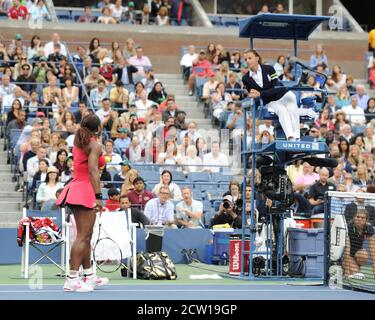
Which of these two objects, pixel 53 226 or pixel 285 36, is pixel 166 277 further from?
pixel 285 36

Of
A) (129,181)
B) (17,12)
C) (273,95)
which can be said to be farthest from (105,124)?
(273,95)

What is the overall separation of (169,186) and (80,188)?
8.11m

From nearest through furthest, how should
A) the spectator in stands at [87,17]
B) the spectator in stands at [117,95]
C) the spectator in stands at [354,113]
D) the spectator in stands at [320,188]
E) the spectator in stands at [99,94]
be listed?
the spectator in stands at [320,188]
the spectator in stands at [99,94]
the spectator in stands at [117,95]
the spectator in stands at [354,113]
the spectator in stands at [87,17]

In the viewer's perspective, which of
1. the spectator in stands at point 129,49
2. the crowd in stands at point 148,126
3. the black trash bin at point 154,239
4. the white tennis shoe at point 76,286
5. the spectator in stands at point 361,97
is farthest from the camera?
the spectator in stands at point 129,49

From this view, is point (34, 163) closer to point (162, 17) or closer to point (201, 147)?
point (201, 147)

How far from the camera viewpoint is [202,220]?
2089 cm

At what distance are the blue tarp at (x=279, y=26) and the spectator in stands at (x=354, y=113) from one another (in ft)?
33.9

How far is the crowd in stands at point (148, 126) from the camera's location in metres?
20.8

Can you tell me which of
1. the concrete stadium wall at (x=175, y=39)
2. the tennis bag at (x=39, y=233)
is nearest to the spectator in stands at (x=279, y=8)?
the concrete stadium wall at (x=175, y=39)

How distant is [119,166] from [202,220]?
2.62m

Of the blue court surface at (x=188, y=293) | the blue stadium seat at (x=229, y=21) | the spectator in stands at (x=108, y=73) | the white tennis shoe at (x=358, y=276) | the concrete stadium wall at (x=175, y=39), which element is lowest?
the blue court surface at (x=188, y=293)

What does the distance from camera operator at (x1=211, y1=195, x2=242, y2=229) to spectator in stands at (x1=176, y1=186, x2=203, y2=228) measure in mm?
303

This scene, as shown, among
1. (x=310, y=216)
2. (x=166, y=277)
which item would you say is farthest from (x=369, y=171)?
(x=166, y=277)

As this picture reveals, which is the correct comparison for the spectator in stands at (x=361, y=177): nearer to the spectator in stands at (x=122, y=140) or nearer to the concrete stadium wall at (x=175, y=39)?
the spectator in stands at (x=122, y=140)
